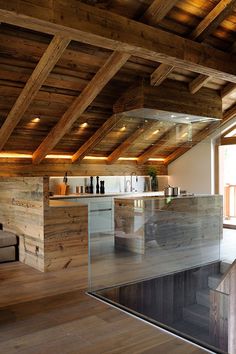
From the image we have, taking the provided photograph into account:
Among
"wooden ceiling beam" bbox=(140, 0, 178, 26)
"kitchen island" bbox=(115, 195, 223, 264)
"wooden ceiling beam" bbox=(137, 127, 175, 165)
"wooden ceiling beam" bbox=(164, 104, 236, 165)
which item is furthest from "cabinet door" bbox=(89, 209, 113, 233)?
"wooden ceiling beam" bbox=(164, 104, 236, 165)

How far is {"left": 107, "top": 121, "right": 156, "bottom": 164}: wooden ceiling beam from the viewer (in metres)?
6.08

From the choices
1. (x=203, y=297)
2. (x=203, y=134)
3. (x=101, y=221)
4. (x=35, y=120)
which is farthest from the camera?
(x=203, y=134)

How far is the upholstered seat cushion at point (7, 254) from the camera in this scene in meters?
5.09

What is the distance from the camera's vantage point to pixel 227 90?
21.6 ft

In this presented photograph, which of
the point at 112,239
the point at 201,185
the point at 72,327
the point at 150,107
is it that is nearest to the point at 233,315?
the point at 72,327

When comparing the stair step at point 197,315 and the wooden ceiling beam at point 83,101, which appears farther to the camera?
the wooden ceiling beam at point 83,101

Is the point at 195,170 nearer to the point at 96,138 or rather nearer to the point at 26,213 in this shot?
the point at 96,138

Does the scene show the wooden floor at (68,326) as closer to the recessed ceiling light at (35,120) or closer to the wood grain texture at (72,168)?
the recessed ceiling light at (35,120)

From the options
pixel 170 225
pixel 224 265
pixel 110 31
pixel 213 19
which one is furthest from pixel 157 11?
pixel 224 265

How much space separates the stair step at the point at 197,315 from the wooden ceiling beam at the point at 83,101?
310 cm

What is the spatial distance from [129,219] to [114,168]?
127 inches

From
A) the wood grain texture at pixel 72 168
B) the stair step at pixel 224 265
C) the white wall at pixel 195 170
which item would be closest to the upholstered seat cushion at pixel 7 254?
the wood grain texture at pixel 72 168

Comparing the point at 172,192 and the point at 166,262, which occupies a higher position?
the point at 172,192

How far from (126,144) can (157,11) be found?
321 centimetres
